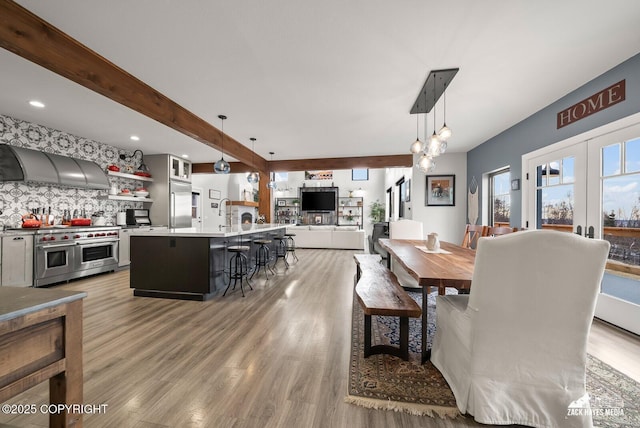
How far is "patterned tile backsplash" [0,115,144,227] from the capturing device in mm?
3896

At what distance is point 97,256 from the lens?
4559 mm

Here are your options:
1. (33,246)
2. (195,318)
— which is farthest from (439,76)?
(33,246)

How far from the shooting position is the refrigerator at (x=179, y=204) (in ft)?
20.5

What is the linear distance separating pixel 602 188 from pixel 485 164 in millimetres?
2687

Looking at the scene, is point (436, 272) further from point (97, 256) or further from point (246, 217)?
point (246, 217)

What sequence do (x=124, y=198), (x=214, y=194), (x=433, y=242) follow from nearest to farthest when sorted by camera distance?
(x=433, y=242) < (x=124, y=198) < (x=214, y=194)

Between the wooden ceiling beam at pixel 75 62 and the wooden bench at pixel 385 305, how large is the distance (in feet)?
9.88

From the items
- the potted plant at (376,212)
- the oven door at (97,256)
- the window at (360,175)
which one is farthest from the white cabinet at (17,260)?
the window at (360,175)

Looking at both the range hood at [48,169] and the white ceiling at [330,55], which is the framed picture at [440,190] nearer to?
the white ceiling at [330,55]

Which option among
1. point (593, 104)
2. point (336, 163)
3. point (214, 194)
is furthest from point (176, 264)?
point (214, 194)

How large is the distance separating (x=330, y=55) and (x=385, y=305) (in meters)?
2.20

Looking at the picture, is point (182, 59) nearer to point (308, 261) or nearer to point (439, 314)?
point (439, 314)

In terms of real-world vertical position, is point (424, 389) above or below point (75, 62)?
below

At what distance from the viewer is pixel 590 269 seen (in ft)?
3.89
